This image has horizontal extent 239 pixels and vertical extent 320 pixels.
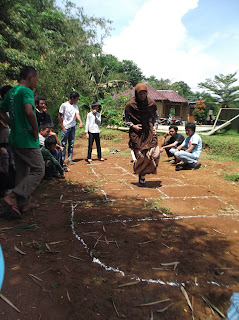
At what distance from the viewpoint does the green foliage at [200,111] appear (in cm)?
2483

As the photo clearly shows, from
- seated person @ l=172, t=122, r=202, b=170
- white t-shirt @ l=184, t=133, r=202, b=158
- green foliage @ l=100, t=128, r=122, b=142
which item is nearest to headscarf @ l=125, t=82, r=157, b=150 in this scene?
seated person @ l=172, t=122, r=202, b=170

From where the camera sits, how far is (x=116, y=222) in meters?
2.95

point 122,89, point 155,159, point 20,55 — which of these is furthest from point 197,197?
point 122,89

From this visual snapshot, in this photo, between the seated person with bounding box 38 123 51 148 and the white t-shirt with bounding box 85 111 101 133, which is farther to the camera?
the white t-shirt with bounding box 85 111 101 133

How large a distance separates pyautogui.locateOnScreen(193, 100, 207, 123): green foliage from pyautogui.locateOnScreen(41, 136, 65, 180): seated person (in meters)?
22.2

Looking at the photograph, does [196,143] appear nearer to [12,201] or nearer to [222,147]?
[222,147]

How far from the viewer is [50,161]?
186 inches

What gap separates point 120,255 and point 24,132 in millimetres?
1673

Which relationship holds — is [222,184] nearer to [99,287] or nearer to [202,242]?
[202,242]

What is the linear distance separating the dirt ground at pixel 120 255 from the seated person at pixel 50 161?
0.65 meters

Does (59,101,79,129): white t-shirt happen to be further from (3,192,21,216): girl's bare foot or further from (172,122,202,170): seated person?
(3,192,21,216): girl's bare foot

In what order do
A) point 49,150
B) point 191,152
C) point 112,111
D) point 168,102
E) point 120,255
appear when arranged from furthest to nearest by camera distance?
point 168,102 → point 112,111 → point 191,152 → point 49,150 → point 120,255

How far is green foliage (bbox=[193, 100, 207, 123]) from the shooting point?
2483 centimetres

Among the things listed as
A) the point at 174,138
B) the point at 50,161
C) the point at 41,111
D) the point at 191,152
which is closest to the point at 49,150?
the point at 50,161
